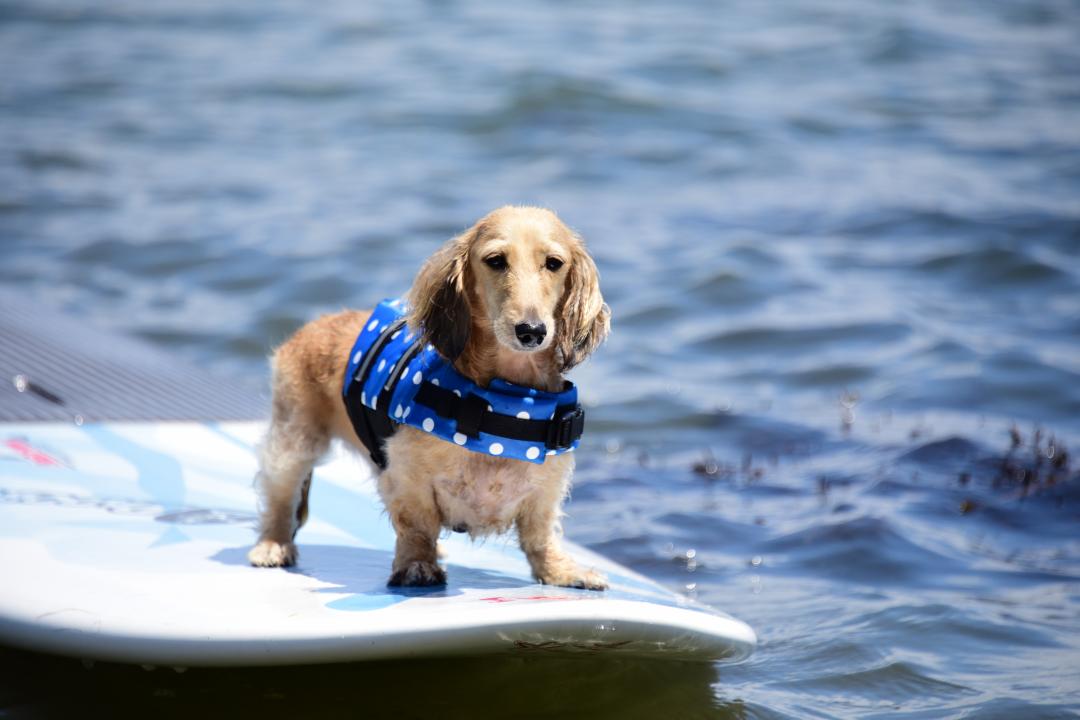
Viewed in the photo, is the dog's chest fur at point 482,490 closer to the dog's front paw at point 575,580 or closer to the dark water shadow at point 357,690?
the dog's front paw at point 575,580

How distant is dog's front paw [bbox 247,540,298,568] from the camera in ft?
11.4

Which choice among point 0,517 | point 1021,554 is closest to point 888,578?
point 1021,554

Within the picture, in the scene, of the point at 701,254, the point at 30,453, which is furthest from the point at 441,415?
the point at 701,254

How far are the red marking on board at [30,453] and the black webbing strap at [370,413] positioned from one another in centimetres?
186

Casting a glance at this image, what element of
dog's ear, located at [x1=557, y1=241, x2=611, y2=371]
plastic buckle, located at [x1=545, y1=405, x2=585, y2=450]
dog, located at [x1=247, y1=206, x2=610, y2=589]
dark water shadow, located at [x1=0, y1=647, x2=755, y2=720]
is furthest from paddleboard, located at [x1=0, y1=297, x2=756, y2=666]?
dog's ear, located at [x1=557, y1=241, x2=611, y2=371]

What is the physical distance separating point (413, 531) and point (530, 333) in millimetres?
684

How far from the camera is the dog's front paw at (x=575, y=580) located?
3.26 m

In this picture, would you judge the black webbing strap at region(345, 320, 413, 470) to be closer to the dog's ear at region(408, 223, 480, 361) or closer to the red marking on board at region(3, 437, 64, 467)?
the dog's ear at region(408, 223, 480, 361)

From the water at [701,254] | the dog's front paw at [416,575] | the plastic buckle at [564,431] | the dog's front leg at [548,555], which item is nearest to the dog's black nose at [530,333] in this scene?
the plastic buckle at [564,431]

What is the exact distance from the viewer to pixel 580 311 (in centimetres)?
300

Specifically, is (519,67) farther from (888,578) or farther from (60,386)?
(888,578)

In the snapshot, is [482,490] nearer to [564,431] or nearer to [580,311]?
[564,431]

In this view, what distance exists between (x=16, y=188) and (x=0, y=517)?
841 centimetres

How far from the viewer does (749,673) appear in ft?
12.8
